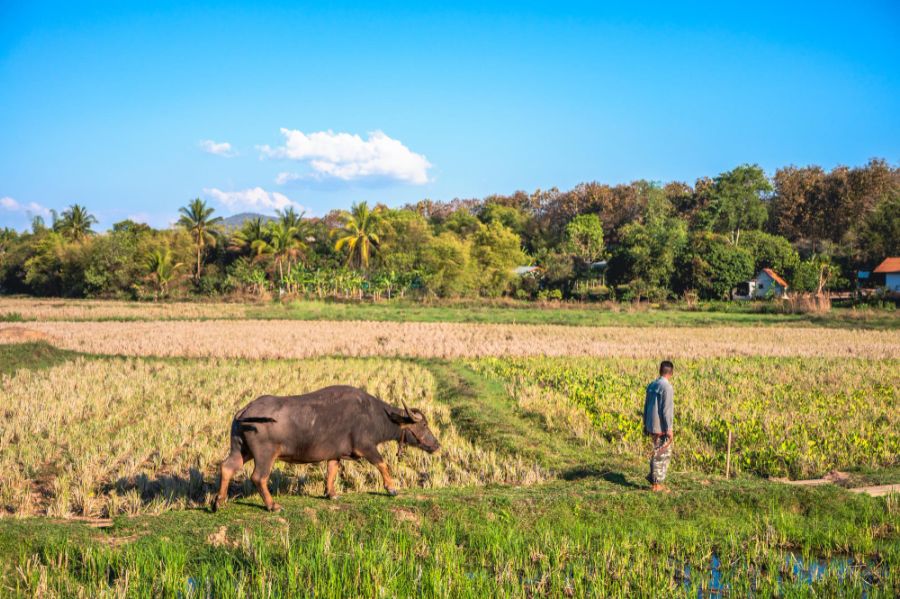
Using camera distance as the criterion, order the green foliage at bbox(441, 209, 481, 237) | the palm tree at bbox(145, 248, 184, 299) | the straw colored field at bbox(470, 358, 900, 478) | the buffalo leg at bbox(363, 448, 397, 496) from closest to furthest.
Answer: the buffalo leg at bbox(363, 448, 397, 496), the straw colored field at bbox(470, 358, 900, 478), the palm tree at bbox(145, 248, 184, 299), the green foliage at bbox(441, 209, 481, 237)

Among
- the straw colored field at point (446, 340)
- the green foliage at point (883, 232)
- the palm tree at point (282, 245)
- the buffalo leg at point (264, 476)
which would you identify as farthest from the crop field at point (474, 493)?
the palm tree at point (282, 245)

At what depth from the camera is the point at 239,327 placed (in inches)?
1134

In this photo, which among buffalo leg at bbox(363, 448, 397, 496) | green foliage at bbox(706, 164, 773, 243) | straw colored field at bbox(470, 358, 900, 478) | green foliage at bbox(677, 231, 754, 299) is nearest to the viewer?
buffalo leg at bbox(363, 448, 397, 496)

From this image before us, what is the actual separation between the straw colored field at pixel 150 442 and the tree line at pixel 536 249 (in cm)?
3353

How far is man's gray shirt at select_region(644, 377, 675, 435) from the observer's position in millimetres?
7770

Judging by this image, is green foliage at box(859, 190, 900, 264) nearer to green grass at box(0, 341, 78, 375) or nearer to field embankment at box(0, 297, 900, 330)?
field embankment at box(0, 297, 900, 330)

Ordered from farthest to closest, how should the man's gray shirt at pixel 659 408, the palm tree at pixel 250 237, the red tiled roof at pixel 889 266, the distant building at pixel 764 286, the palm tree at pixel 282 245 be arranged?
1. the palm tree at pixel 250 237
2. the palm tree at pixel 282 245
3. the red tiled roof at pixel 889 266
4. the distant building at pixel 764 286
5. the man's gray shirt at pixel 659 408

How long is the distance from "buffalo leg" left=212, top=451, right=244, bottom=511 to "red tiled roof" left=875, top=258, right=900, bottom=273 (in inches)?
2064

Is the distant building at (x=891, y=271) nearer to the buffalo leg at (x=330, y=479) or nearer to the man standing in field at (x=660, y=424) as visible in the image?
the man standing in field at (x=660, y=424)

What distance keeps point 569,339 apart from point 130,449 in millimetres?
18341

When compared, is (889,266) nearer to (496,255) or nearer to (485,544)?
(496,255)

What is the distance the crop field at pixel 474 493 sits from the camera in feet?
18.1

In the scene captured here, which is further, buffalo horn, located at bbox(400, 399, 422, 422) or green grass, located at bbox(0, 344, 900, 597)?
Answer: buffalo horn, located at bbox(400, 399, 422, 422)

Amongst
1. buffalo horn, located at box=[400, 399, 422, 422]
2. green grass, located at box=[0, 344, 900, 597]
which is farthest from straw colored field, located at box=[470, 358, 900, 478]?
buffalo horn, located at box=[400, 399, 422, 422]
